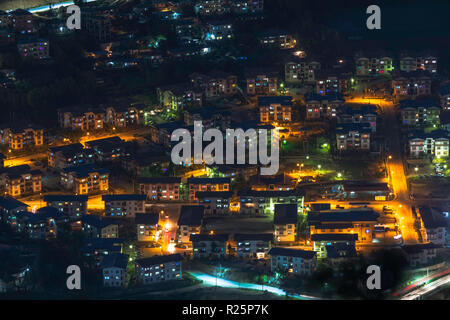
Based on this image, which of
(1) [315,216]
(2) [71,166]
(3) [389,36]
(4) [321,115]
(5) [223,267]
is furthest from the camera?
(3) [389,36]

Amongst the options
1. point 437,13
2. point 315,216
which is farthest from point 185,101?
point 437,13

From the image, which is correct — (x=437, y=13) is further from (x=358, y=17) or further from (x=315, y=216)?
(x=315, y=216)

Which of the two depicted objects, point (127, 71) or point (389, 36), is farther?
point (389, 36)

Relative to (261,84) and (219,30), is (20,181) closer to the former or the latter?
(261,84)

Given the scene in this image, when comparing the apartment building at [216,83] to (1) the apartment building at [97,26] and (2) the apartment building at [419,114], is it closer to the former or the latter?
(1) the apartment building at [97,26]

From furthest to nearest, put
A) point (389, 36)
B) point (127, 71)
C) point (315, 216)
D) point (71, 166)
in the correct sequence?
1. point (389, 36)
2. point (127, 71)
3. point (71, 166)
4. point (315, 216)

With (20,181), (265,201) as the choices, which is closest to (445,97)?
(265,201)

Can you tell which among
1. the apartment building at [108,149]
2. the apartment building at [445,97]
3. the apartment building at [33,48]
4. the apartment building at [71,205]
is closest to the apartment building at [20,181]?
the apartment building at [71,205]
